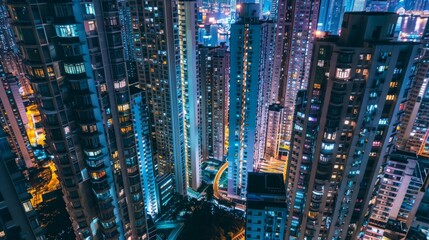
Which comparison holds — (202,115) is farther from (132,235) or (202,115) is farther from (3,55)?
(3,55)

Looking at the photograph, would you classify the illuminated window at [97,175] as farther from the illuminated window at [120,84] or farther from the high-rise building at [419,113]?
the high-rise building at [419,113]

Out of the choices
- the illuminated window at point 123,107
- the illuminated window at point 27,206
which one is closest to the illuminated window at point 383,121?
the illuminated window at point 123,107

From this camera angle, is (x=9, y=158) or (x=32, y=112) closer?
(x=9, y=158)

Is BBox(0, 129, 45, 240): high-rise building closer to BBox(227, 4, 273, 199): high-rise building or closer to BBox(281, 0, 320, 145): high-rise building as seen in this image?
BBox(227, 4, 273, 199): high-rise building

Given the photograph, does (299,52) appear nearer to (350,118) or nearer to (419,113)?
(419,113)

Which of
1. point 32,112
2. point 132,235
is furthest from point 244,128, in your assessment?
point 32,112

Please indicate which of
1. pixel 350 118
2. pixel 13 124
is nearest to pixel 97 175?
pixel 350 118
